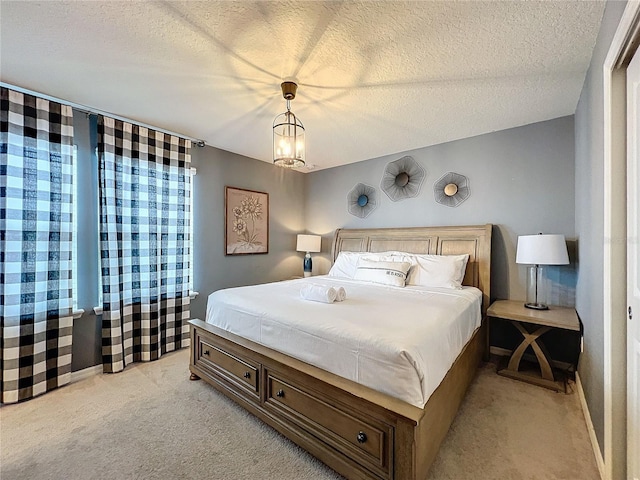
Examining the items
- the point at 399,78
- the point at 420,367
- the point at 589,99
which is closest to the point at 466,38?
the point at 399,78

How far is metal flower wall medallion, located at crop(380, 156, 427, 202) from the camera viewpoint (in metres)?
3.71

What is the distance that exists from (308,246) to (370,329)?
119 inches

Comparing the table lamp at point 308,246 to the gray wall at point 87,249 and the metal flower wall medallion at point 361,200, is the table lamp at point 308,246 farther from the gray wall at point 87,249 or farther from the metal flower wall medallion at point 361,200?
the gray wall at point 87,249

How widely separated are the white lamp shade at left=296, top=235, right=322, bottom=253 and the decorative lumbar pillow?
1.35 m

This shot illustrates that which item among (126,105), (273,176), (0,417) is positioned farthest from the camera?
(273,176)

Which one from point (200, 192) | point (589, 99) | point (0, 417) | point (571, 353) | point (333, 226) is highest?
point (589, 99)

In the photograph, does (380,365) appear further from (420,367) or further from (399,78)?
(399,78)

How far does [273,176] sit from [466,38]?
325cm

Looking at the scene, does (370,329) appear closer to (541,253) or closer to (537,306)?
(541,253)

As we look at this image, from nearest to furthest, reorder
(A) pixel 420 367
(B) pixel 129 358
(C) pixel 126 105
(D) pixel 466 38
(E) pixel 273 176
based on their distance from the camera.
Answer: (A) pixel 420 367
(D) pixel 466 38
(C) pixel 126 105
(B) pixel 129 358
(E) pixel 273 176

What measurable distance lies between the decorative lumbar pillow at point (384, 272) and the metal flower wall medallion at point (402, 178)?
1.18m

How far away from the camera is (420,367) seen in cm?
136

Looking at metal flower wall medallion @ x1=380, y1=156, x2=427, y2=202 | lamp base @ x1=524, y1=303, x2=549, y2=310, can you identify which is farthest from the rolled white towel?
metal flower wall medallion @ x1=380, y1=156, x2=427, y2=202

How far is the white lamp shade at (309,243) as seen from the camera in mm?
4508
